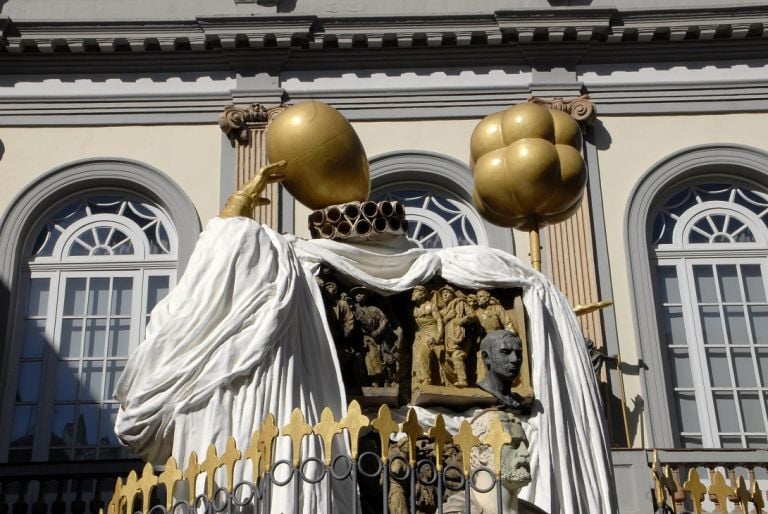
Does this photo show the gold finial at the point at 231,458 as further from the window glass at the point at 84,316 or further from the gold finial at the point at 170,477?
the window glass at the point at 84,316

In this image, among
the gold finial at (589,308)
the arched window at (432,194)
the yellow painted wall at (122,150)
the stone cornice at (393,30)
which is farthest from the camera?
the stone cornice at (393,30)

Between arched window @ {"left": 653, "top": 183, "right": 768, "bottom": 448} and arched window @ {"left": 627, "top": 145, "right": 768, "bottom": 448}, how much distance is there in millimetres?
12

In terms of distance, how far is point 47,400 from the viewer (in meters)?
14.9

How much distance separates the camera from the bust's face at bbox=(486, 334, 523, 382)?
587 centimetres

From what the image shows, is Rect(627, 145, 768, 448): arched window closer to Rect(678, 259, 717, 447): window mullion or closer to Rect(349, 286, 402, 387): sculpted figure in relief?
Rect(678, 259, 717, 447): window mullion

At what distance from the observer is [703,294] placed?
51.1 feet

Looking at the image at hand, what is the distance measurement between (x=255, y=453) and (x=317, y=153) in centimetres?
202

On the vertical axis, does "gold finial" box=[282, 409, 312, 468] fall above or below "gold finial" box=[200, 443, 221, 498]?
above

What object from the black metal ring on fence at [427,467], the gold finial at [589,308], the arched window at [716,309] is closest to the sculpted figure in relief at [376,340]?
the black metal ring on fence at [427,467]

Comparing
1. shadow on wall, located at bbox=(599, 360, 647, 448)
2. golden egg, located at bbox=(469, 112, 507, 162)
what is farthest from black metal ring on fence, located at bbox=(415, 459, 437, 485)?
shadow on wall, located at bbox=(599, 360, 647, 448)

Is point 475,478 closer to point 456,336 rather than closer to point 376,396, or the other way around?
point 376,396

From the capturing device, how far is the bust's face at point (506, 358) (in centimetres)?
587

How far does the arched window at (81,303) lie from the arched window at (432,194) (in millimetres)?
2437

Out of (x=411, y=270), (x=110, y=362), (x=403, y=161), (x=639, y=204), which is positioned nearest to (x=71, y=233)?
(x=110, y=362)
